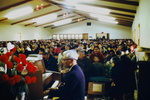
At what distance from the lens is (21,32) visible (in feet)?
Answer: 59.6

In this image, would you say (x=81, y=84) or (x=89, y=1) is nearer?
(x=81, y=84)

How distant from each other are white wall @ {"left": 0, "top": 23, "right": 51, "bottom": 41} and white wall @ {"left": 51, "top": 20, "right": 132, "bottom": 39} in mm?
2419

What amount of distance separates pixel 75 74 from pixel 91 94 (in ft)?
7.75

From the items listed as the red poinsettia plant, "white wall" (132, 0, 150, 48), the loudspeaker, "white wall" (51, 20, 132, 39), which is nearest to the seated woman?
"white wall" (132, 0, 150, 48)

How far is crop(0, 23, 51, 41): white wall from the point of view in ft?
50.2

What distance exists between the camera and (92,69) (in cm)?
465

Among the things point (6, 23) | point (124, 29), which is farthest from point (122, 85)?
point (124, 29)

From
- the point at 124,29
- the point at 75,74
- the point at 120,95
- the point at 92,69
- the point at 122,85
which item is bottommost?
the point at 120,95

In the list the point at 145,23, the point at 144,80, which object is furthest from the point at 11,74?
the point at 145,23

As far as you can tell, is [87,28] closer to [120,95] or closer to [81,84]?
[120,95]

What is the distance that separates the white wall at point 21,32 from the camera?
15295 millimetres

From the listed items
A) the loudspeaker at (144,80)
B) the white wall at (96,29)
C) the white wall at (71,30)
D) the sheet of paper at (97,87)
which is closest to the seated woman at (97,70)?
the sheet of paper at (97,87)

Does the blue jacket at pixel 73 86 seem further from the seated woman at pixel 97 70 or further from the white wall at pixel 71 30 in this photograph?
the white wall at pixel 71 30

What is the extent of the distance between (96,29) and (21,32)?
9.76m
